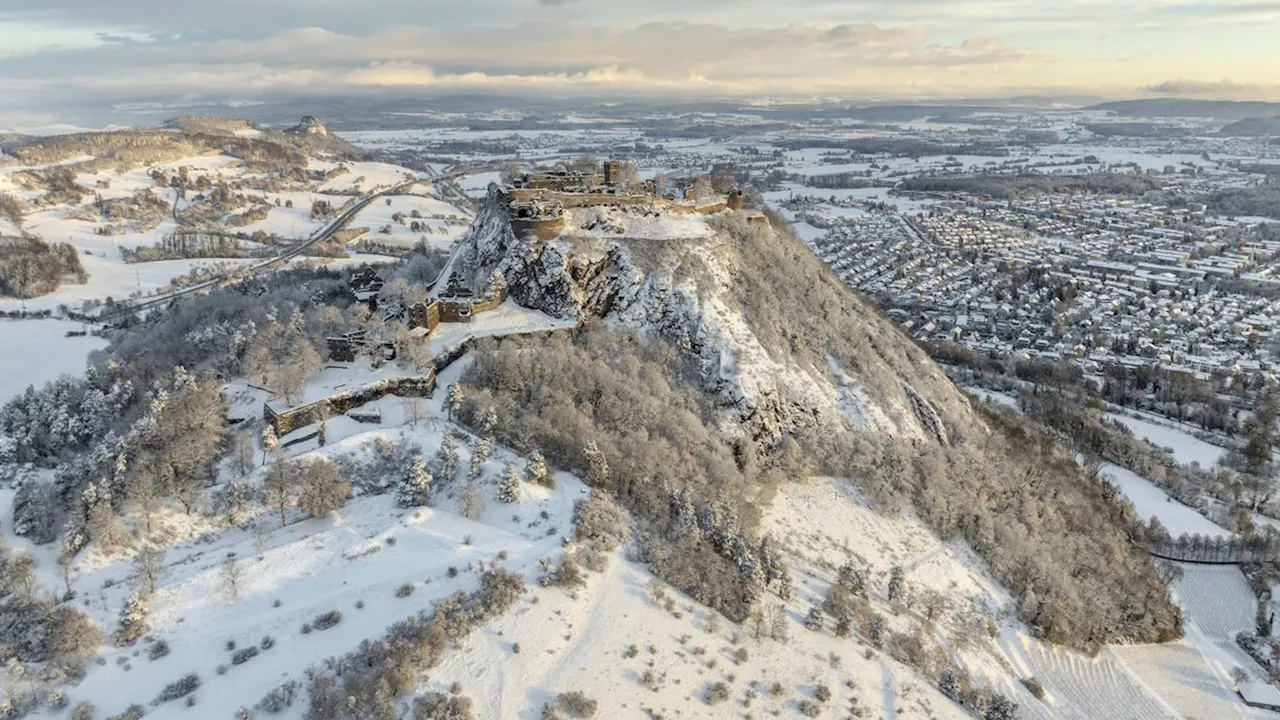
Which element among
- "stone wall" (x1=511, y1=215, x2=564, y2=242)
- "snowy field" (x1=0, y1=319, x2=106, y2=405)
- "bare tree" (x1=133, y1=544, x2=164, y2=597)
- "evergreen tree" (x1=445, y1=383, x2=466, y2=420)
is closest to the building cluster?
"stone wall" (x1=511, y1=215, x2=564, y2=242)

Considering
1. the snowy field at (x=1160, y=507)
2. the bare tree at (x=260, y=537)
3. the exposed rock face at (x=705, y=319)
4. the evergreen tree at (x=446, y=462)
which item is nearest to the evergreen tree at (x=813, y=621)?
the exposed rock face at (x=705, y=319)

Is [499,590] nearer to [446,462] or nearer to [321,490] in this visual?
[446,462]

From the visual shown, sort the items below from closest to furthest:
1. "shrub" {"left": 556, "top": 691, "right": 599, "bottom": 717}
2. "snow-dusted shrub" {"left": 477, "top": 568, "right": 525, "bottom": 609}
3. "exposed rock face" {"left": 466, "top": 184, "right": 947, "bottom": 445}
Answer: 1. "shrub" {"left": 556, "top": 691, "right": 599, "bottom": 717}
2. "snow-dusted shrub" {"left": 477, "top": 568, "right": 525, "bottom": 609}
3. "exposed rock face" {"left": 466, "top": 184, "right": 947, "bottom": 445}

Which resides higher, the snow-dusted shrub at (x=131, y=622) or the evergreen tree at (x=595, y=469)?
the evergreen tree at (x=595, y=469)

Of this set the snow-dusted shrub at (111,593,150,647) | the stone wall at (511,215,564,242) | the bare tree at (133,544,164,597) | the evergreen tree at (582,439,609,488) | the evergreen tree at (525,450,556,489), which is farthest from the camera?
the stone wall at (511,215,564,242)

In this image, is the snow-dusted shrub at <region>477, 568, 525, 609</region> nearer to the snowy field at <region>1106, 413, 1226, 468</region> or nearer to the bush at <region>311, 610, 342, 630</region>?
the bush at <region>311, 610, 342, 630</region>

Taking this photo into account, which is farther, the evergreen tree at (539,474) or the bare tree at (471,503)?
the evergreen tree at (539,474)

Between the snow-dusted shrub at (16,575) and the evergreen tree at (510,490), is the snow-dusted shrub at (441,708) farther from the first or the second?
the snow-dusted shrub at (16,575)
